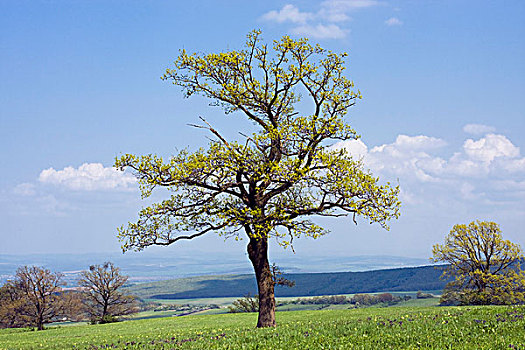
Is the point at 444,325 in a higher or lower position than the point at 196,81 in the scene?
lower

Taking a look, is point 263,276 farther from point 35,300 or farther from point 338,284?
point 338,284

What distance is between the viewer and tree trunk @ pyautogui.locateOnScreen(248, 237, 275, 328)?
2461 cm

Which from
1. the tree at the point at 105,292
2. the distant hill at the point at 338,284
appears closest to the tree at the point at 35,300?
the tree at the point at 105,292

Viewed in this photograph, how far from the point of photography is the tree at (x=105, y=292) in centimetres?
7575

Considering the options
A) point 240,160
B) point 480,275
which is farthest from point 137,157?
point 480,275

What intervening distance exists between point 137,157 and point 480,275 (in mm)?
46871

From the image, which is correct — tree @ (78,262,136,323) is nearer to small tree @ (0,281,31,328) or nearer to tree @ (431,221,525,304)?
small tree @ (0,281,31,328)

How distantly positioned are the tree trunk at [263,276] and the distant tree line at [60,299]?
5394 cm

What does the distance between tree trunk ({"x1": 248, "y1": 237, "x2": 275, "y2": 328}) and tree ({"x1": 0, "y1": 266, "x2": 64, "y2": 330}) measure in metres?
59.2

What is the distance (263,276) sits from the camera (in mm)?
24984

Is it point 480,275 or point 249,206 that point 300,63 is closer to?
point 249,206

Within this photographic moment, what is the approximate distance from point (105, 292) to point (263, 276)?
196 ft

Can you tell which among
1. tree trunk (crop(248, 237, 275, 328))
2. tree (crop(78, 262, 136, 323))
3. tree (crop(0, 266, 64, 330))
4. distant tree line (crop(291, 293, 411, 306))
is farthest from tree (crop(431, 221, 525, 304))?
tree (crop(0, 266, 64, 330))

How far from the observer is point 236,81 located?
26156mm
